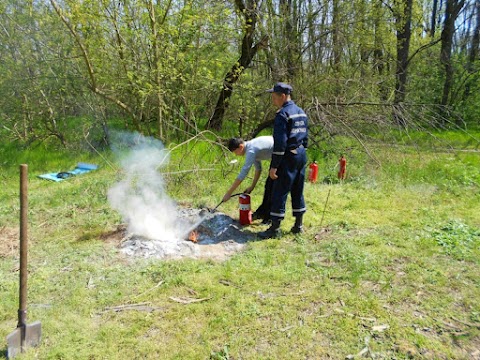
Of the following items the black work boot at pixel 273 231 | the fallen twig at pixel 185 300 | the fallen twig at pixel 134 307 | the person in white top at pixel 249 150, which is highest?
the person in white top at pixel 249 150

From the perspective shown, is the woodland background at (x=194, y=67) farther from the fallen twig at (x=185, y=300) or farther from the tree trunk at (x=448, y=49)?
the fallen twig at (x=185, y=300)

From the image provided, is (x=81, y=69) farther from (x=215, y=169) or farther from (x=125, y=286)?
(x=125, y=286)

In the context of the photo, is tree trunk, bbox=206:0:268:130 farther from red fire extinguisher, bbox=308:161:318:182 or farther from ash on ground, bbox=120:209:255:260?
ash on ground, bbox=120:209:255:260

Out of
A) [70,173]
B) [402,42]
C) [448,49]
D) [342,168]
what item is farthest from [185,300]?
[448,49]

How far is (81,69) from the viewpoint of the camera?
29.4 feet

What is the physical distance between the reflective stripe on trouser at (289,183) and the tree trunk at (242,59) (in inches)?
172

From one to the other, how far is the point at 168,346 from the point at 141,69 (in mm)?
6222

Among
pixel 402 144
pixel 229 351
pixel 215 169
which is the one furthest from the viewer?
pixel 402 144

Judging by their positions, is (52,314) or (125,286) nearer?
(52,314)

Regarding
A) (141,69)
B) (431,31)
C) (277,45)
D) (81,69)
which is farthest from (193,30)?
(431,31)

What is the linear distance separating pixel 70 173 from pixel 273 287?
6.86 meters

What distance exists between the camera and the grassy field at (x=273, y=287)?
9.65 ft

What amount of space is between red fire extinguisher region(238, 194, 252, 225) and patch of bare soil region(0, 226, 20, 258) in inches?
111

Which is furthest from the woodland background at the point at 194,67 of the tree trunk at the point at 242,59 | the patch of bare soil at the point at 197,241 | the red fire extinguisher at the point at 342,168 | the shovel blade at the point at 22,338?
the shovel blade at the point at 22,338
